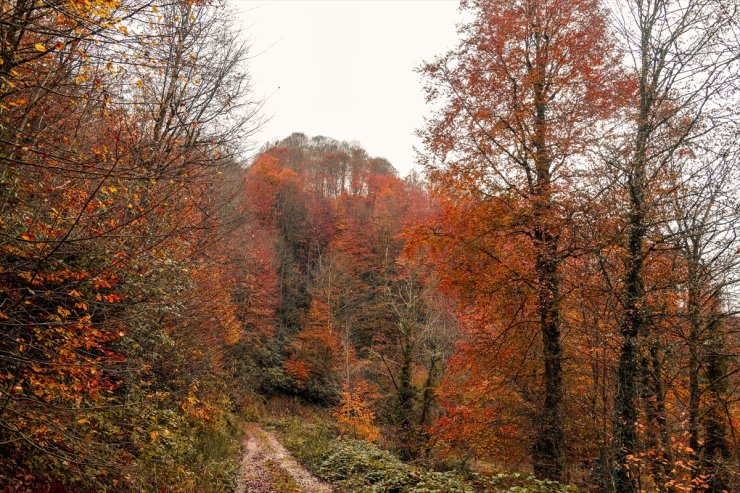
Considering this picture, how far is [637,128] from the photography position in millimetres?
6699

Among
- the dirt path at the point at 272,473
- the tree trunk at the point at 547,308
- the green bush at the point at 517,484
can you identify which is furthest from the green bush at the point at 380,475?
the tree trunk at the point at 547,308

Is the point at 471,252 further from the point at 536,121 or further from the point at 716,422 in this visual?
the point at 716,422

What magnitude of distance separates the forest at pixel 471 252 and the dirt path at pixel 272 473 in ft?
0.42

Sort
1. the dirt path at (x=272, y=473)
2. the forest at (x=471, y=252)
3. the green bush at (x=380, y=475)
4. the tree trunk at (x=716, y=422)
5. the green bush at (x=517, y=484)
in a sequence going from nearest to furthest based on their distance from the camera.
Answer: the forest at (x=471, y=252), the green bush at (x=517, y=484), the tree trunk at (x=716, y=422), the green bush at (x=380, y=475), the dirt path at (x=272, y=473)

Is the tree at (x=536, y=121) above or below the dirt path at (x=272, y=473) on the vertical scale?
above

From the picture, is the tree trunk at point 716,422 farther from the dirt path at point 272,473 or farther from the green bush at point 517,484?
the dirt path at point 272,473

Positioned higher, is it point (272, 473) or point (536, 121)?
point (536, 121)

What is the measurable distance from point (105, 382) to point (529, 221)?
765 centimetres

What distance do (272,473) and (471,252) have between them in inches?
336

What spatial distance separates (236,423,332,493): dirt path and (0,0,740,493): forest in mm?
129

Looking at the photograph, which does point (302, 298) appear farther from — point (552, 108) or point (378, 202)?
point (552, 108)

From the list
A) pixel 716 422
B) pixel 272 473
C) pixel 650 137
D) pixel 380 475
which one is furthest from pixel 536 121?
pixel 272 473

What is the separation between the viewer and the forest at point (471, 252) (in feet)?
13.9

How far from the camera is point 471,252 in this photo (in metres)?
8.34
